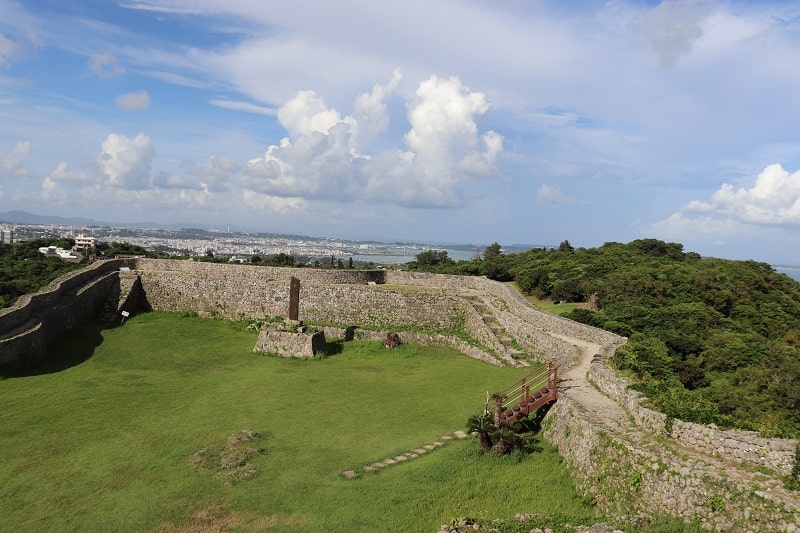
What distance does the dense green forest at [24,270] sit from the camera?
32.9 m

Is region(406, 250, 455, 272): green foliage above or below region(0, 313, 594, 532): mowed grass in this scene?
above

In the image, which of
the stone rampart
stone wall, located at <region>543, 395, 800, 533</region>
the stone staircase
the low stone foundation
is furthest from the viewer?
the low stone foundation

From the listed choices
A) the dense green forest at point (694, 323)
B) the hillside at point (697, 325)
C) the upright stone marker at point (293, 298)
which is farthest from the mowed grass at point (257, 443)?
the hillside at point (697, 325)

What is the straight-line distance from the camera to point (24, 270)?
38.6 meters

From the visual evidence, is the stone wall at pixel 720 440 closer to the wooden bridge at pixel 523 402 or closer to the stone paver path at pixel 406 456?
the wooden bridge at pixel 523 402

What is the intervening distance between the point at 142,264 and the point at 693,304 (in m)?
31.7

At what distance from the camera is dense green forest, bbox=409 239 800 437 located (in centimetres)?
1441

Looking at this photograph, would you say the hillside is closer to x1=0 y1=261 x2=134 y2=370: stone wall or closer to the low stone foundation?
the low stone foundation

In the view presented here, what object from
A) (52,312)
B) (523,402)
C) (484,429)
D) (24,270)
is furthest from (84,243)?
(484,429)

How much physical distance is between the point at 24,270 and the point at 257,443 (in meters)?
35.5

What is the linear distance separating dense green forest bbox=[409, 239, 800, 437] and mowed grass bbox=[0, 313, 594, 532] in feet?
13.5

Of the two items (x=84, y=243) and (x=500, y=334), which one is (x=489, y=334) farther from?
(x=84, y=243)

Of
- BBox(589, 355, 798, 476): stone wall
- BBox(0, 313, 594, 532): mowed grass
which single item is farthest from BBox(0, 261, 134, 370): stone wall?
BBox(589, 355, 798, 476): stone wall

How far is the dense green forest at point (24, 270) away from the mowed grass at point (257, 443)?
14147mm
